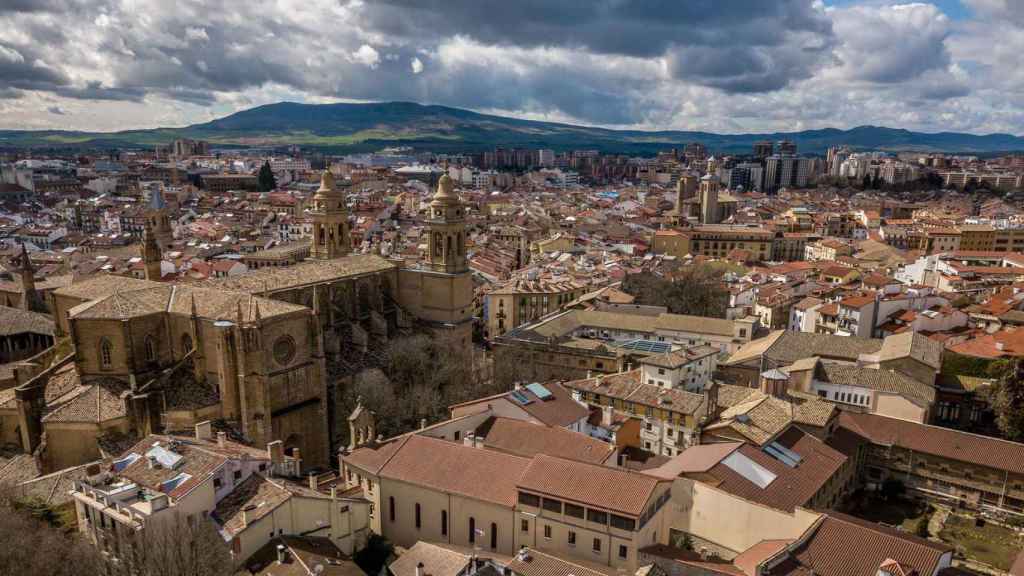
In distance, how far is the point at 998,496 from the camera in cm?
3394

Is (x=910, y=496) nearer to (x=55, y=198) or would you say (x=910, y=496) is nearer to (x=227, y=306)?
(x=227, y=306)

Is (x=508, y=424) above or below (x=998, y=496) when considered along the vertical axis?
above

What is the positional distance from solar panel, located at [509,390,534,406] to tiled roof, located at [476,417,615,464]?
1.46m

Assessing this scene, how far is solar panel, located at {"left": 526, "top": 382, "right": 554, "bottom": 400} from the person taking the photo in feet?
124

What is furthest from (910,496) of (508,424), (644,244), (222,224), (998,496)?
(222,224)

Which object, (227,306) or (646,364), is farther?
(646,364)

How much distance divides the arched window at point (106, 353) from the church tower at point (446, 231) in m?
23.3

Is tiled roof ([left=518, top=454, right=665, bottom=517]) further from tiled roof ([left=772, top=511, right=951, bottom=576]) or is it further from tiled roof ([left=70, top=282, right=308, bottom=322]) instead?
tiled roof ([left=70, top=282, right=308, bottom=322])

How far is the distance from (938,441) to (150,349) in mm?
40963

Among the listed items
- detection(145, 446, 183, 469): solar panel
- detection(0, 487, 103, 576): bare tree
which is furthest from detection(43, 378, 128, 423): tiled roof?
detection(0, 487, 103, 576): bare tree

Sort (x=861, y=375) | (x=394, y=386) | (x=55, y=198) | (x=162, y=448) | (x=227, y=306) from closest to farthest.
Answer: (x=162, y=448) < (x=227, y=306) < (x=861, y=375) < (x=394, y=386) < (x=55, y=198)

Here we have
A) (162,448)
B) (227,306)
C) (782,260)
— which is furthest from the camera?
(782,260)

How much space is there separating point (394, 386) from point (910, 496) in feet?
96.7

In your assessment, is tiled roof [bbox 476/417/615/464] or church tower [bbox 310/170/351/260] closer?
tiled roof [bbox 476/417/615/464]
